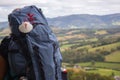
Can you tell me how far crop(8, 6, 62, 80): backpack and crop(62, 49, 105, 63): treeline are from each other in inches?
2765

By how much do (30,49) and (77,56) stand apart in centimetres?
7952

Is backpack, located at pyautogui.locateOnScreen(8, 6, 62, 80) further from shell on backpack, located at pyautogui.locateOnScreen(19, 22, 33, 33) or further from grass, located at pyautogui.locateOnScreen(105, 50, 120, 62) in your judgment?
grass, located at pyautogui.locateOnScreen(105, 50, 120, 62)

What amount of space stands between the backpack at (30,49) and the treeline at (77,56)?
70.2 m

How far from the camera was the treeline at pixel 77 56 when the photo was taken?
75.1m

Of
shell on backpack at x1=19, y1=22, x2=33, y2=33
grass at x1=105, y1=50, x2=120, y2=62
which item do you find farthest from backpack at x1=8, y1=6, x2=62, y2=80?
grass at x1=105, y1=50, x2=120, y2=62

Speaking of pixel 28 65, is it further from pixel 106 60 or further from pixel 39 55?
pixel 106 60

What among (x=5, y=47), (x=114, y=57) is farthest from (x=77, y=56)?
(x=5, y=47)

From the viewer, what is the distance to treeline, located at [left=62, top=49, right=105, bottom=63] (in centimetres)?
7512

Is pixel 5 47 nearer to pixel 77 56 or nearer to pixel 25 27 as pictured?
pixel 25 27

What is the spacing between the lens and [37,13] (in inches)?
105

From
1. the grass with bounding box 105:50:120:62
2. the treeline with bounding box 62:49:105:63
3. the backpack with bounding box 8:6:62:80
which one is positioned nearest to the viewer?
the backpack with bounding box 8:6:62:80

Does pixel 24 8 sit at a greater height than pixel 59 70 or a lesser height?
greater

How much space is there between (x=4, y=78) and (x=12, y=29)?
381mm

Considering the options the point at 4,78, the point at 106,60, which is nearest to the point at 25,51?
the point at 4,78
